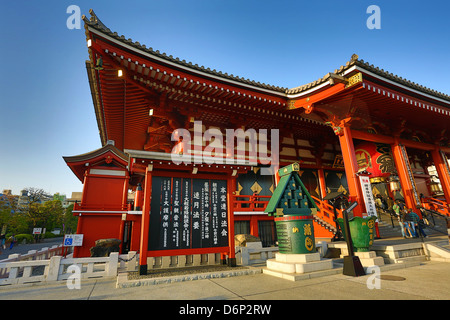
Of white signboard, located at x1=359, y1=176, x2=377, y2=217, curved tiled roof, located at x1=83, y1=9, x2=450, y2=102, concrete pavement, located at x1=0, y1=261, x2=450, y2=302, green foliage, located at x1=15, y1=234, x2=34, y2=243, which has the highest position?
curved tiled roof, located at x1=83, y1=9, x2=450, y2=102

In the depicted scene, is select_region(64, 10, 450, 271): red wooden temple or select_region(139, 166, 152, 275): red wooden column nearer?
select_region(139, 166, 152, 275): red wooden column

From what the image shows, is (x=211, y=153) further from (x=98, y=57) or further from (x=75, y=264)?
(x=75, y=264)

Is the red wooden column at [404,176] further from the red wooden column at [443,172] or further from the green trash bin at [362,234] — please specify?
the green trash bin at [362,234]

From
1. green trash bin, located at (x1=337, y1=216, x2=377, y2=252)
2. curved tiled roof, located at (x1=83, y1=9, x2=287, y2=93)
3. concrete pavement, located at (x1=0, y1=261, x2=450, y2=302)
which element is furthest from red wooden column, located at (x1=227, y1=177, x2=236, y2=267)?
curved tiled roof, located at (x1=83, y1=9, x2=287, y2=93)

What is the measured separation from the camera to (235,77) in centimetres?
891

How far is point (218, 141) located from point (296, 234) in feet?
20.8

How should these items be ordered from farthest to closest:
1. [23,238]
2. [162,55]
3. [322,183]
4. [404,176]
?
[23,238]
[322,183]
[404,176]
[162,55]

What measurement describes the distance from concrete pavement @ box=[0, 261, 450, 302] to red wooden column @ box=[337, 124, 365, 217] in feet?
11.2

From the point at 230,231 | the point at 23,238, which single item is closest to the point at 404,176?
the point at 230,231

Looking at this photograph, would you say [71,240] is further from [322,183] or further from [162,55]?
[322,183]

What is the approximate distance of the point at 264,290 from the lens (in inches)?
167

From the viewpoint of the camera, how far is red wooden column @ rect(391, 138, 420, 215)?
11048 mm

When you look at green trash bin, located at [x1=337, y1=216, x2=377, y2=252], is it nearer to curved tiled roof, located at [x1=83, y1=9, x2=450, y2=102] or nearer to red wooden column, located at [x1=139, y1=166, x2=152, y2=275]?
curved tiled roof, located at [x1=83, y1=9, x2=450, y2=102]
